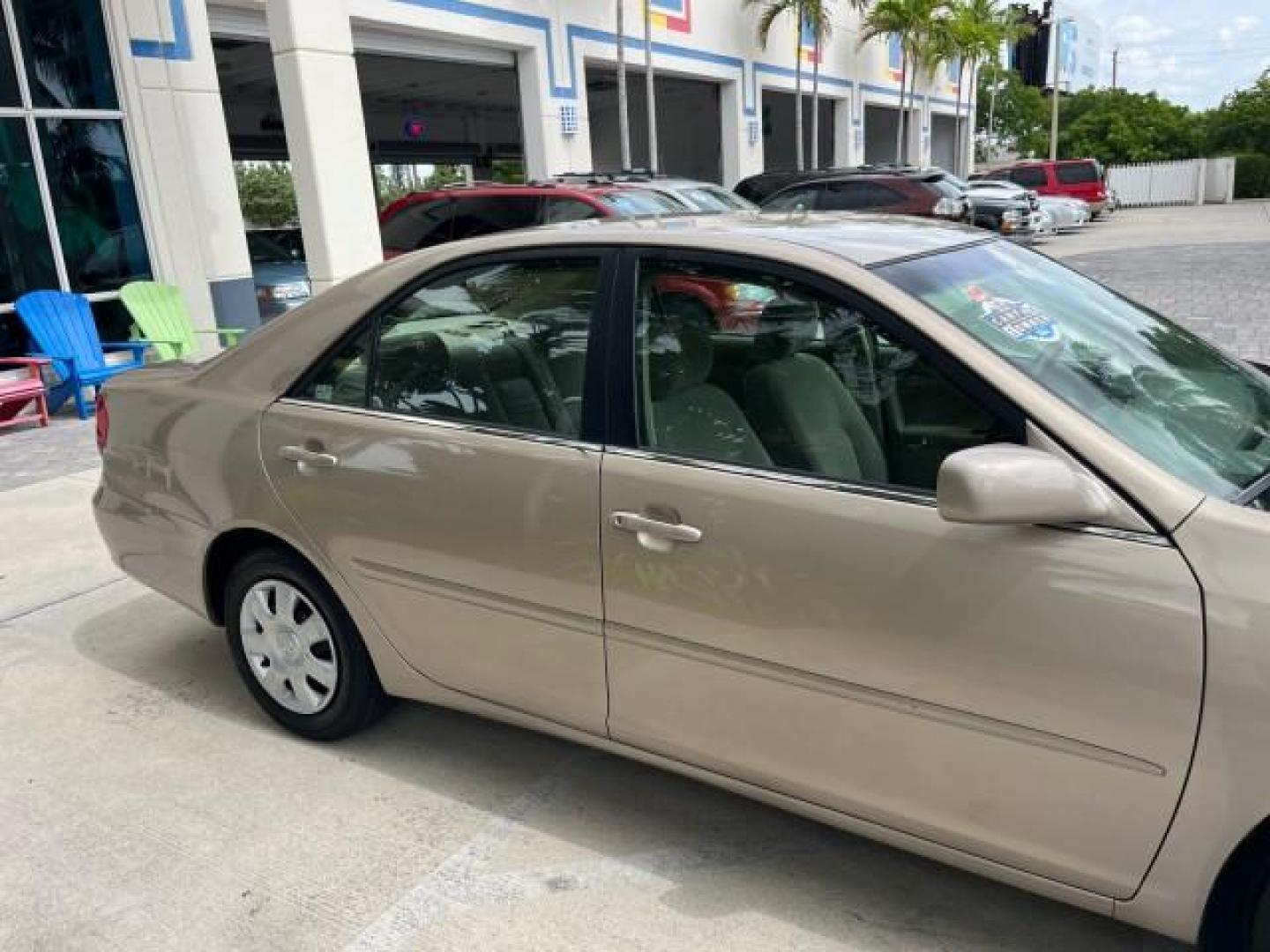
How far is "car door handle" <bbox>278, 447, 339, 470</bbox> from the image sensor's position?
2930 millimetres

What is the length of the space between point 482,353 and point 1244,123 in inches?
2087

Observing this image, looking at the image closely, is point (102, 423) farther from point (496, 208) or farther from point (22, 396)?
point (496, 208)

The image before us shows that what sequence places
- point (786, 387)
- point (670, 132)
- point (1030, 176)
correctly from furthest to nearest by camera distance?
point (670, 132) → point (1030, 176) → point (786, 387)

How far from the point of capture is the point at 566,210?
930 cm

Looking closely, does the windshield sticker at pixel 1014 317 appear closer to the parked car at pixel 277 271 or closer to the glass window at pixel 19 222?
the glass window at pixel 19 222

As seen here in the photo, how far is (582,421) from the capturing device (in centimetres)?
255

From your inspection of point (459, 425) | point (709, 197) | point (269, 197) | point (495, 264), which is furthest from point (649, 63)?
point (269, 197)

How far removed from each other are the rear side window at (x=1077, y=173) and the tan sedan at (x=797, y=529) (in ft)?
105

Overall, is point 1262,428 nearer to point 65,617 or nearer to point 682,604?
point 682,604

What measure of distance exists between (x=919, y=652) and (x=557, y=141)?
14.8 meters

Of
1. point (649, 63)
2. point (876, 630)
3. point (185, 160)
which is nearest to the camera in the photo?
point (876, 630)

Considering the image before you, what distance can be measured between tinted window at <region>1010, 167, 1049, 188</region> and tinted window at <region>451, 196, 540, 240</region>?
84.0ft

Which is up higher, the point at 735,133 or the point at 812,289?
the point at 735,133

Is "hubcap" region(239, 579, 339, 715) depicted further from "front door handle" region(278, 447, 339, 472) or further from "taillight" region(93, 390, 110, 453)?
"taillight" region(93, 390, 110, 453)
